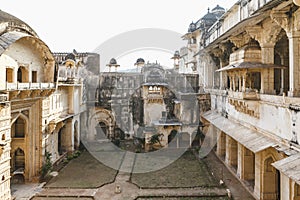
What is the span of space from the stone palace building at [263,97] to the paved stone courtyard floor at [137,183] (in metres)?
1.29

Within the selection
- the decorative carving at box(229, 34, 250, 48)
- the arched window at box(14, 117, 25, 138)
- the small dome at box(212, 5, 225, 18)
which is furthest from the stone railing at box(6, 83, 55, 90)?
the small dome at box(212, 5, 225, 18)

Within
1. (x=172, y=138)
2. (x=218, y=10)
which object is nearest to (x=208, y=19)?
(x=218, y=10)

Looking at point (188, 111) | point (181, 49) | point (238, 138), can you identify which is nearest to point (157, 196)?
point (238, 138)

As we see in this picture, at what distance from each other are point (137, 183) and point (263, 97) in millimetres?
7065

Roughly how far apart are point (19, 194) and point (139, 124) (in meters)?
11.7

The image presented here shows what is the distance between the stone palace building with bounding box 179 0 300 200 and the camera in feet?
28.9

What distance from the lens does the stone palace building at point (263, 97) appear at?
8.80m

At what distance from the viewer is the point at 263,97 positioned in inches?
433

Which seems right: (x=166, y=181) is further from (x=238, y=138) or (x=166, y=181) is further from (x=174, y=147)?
(x=174, y=147)

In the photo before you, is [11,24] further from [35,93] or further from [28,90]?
[35,93]

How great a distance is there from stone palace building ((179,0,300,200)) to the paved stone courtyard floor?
1.29 m

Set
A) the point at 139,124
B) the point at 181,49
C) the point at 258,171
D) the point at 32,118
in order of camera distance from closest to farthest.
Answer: the point at 258,171, the point at 32,118, the point at 139,124, the point at 181,49

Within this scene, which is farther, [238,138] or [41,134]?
[41,134]

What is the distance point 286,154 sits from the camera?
8555 mm
